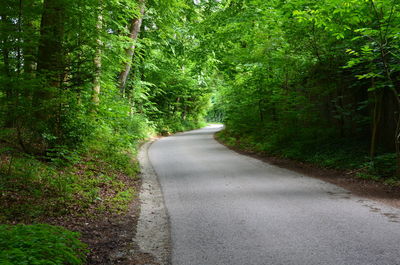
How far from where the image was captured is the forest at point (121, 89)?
5.61 m

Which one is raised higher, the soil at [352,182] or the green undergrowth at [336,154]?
the green undergrowth at [336,154]

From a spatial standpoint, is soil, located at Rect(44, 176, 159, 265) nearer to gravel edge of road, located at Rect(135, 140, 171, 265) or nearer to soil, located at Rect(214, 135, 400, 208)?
gravel edge of road, located at Rect(135, 140, 171, 265)

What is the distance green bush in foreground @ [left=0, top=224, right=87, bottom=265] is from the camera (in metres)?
2.72

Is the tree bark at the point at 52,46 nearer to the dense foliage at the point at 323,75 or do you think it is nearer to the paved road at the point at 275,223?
the paved road at the point at 275,223

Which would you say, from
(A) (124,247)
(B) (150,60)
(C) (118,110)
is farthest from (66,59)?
(B) (150,60)

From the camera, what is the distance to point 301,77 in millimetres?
13281

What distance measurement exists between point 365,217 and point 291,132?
8628 millimetres

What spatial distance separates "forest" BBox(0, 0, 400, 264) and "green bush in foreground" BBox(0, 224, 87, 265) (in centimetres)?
2

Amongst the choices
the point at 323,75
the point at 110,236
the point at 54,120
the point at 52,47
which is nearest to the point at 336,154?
the point at 323,75

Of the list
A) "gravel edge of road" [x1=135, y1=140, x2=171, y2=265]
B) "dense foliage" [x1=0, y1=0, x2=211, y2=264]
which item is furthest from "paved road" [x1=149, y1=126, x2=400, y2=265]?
"dense foliage" [x1=0, y1=0, x2=211, y2=264]

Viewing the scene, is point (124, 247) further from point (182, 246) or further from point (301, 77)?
point (301, 77)

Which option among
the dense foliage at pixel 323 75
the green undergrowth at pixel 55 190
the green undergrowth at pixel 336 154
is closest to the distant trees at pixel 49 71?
the green undergrowth at pixel 55 190

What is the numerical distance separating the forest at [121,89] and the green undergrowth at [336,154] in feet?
0.17

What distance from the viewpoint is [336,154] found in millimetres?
10766
